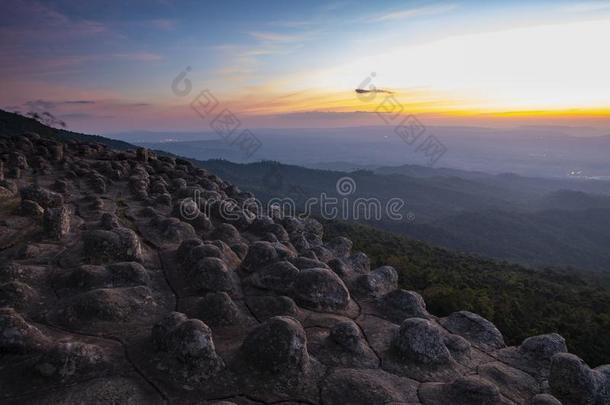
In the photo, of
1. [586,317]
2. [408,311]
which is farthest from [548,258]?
[408,311]

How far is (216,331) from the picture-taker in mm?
8930

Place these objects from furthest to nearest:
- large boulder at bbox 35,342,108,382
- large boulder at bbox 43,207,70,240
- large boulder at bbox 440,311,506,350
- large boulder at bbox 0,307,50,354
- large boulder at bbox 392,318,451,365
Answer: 1. large boulder at bbox 43,207,70,240
2. large boulder at bbox 440,311,506,350
3. large boulder at bbox 392,318,451,365
4. large boulder at bbox 0,307,50,354
5. large boulder at bbox 35,342,108,382

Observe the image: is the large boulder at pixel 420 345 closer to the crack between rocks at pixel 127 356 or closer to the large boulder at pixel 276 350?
the large boulder at pixel 276 350

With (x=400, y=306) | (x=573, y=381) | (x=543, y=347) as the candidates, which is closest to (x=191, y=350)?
(x=400, y=306)

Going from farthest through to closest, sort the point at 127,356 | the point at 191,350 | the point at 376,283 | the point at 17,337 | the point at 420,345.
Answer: the point at 376,283, the point at 420,345, the point at 127,356, the point at 191,350, the point at 17,337

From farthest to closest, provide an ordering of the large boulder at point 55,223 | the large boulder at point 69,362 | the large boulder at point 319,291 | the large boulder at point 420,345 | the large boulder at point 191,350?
the large boulder at point 55,223
the large boulder at point 319,291
the large boulder at point 420,345
the large boulder at point 191,350
the large boulder at point 69,362

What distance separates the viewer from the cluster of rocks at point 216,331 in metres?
7.08

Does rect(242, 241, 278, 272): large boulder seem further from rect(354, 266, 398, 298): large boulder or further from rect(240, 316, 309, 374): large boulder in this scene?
rect(240, 316, 309, 374): large boulder

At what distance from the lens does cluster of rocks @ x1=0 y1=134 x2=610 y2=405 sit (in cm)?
708

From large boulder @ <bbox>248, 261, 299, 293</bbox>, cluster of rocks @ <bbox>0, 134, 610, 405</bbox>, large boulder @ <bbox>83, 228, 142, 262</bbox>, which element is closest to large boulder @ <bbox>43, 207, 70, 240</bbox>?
cluster of rocks @ <bbox>0, 134, 610, 405</bbox>

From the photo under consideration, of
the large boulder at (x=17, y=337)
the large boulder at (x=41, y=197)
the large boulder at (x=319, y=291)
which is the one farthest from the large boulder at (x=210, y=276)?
the large boulder at (x=41, y=197)

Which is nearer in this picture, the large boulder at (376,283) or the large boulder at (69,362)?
the large boulder at (69,362)

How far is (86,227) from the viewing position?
13648 millimetres

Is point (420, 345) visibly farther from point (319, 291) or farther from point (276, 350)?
point (276, 350)
